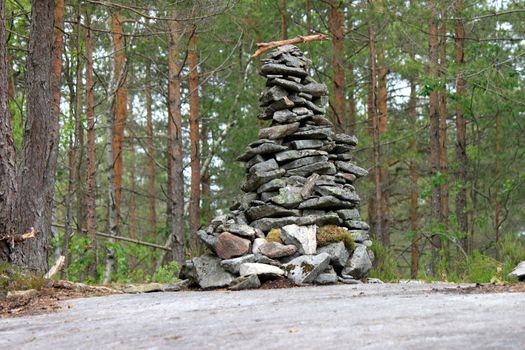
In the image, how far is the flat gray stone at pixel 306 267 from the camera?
685 centimetres

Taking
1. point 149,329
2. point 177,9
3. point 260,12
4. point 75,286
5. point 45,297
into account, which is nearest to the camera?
point 149,329

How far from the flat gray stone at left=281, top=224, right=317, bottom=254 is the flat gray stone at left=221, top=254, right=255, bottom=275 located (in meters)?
0.52

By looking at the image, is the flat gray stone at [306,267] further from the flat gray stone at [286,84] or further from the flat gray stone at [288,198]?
the flat gray stone at [286,84]

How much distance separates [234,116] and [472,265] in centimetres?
922

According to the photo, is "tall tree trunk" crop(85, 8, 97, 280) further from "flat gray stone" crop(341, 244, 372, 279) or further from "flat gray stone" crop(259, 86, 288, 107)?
"flat gray stone" crop(341, 244, 372, 279)

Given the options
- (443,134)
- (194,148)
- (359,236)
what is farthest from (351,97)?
(359,236)

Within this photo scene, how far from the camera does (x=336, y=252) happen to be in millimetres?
7438

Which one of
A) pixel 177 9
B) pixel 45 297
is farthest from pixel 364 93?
pixel 45 297

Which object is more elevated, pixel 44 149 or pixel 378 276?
Answer: pixel 44 149

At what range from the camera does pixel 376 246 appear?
8.52m

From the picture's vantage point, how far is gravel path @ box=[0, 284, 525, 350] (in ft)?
9.45

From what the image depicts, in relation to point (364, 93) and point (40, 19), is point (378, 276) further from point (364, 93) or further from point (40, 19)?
point (364, 93)

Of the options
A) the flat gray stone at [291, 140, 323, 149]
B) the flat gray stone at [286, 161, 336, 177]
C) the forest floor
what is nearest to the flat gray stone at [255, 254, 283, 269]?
the forest floor

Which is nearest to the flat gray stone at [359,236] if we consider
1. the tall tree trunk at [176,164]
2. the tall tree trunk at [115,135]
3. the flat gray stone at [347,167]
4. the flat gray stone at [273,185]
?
the flat gray stone at [347,167]
